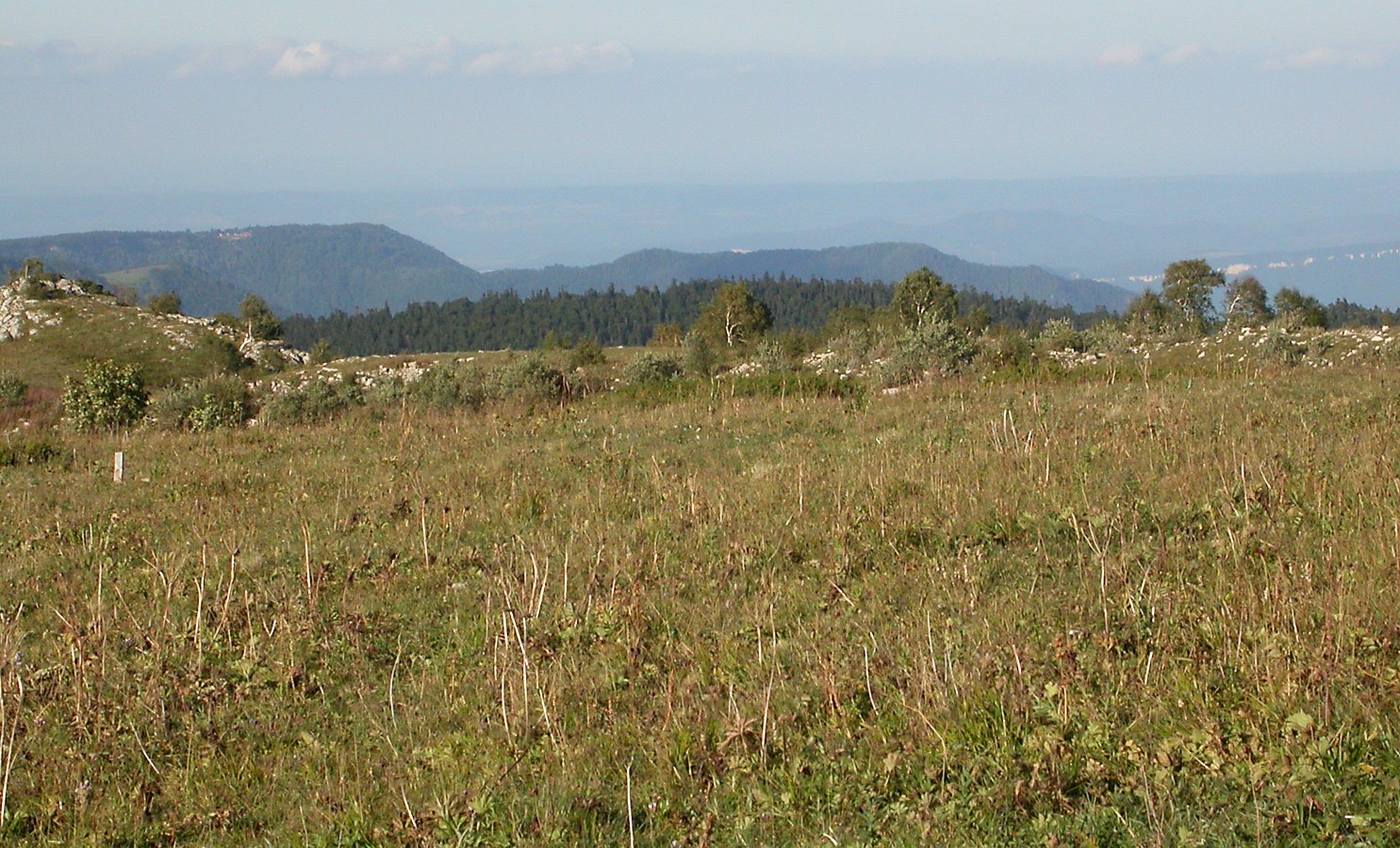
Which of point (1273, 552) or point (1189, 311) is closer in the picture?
point (1273, 552)

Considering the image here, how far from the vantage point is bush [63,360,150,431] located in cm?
2169

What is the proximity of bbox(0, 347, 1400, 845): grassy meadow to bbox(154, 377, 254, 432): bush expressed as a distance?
9260 mm

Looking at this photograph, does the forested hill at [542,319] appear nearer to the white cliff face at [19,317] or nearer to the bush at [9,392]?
the white cliff face at [19,317]

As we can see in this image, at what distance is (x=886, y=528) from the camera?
6.67m

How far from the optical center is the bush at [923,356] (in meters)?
18.7

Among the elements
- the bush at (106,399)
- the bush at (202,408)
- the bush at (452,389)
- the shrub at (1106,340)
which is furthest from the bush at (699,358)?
the bush at (106,399)

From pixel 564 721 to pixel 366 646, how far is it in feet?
5.51

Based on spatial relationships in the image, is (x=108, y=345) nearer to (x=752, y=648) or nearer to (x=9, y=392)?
(x=9, y=392)

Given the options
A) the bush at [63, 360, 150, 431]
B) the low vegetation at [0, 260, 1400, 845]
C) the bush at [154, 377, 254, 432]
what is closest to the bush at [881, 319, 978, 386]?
the low vegetation at [0, 260, 1400, 845]

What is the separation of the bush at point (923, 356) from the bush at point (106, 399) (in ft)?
52.2

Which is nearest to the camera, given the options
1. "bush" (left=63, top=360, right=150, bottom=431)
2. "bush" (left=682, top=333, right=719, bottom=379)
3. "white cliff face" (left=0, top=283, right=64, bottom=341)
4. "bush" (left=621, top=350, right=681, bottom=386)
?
"bush" (left=63, top=360, right=150, bottom=431)

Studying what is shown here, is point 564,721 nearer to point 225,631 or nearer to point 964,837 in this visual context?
point 964,837

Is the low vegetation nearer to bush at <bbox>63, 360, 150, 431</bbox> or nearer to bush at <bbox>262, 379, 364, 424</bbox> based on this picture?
bush at <bbox>262, 379, 364, 424</bbox>

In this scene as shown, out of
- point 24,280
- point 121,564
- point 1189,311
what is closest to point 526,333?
point 24,280
